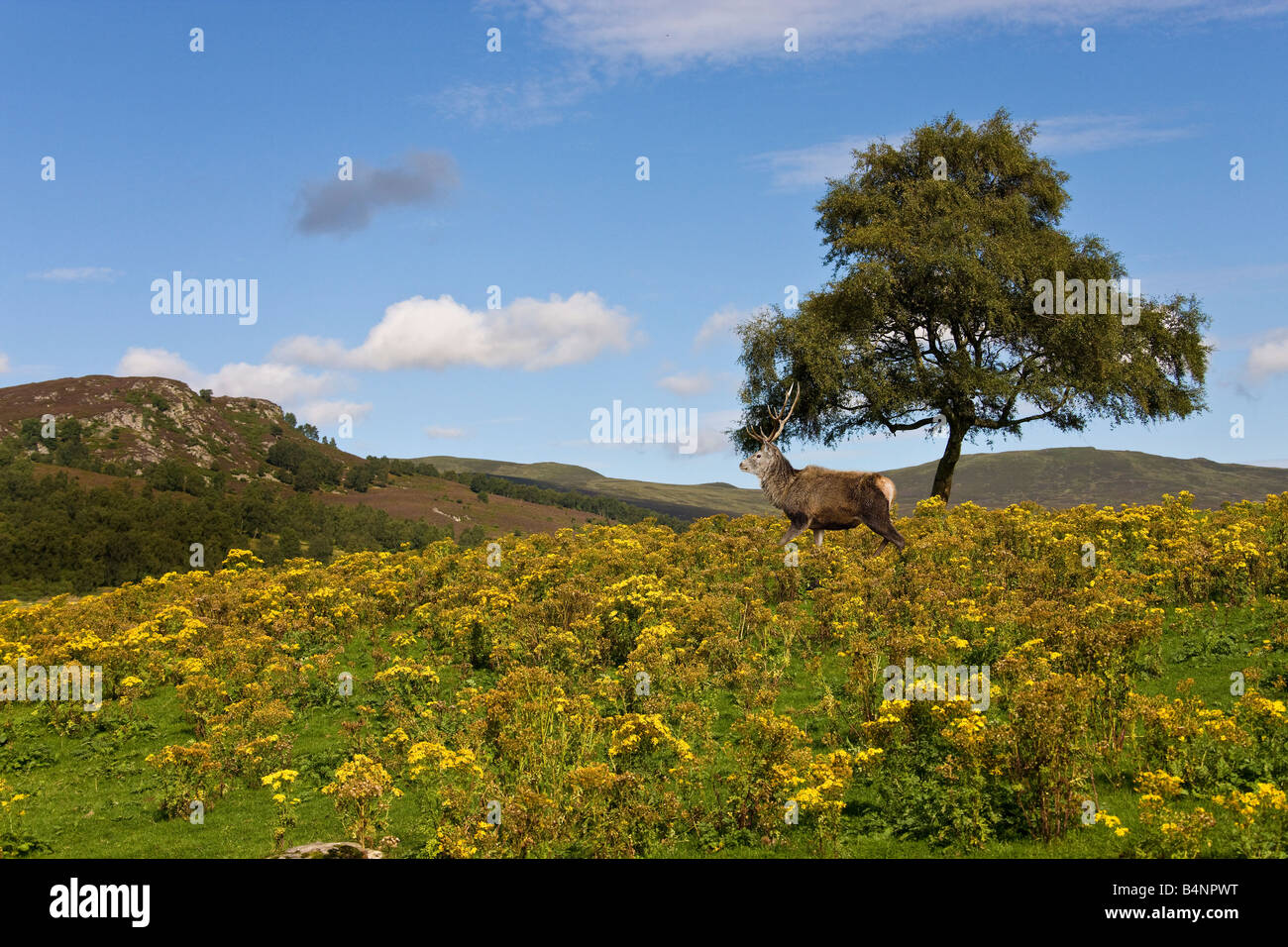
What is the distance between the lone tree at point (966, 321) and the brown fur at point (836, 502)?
1229 centimetres

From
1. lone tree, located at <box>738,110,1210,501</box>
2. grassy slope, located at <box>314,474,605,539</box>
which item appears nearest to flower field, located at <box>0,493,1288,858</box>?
lone tree, located at <box>738,110,1210,501</box>

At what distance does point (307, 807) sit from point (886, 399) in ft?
96.2

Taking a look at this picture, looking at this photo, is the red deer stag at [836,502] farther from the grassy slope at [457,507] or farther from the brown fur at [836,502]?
the grassy slope at [457,507]

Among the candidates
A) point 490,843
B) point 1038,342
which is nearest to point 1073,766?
point 490,843

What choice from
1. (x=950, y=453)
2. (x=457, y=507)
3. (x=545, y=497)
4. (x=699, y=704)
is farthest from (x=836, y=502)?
(x=545, y=497)

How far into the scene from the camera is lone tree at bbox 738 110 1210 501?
122 ft

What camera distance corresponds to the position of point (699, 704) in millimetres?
15242

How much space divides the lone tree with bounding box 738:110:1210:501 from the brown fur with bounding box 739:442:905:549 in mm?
12295

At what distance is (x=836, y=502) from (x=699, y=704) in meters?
10.9

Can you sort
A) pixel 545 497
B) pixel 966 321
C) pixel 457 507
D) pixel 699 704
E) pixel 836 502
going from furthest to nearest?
pixel 545 497
pixel 457 507
pixel 966 321
pixel 836 502
pixel 699 704

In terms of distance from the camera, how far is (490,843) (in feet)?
33.1

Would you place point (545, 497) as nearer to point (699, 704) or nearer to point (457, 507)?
point (457, 507)

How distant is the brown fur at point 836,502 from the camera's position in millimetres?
24481

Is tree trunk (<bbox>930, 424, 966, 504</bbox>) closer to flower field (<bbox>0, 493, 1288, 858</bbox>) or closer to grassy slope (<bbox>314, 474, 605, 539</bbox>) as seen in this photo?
flower field (<bbox>0, 493, 1288, 858</bbox>)
